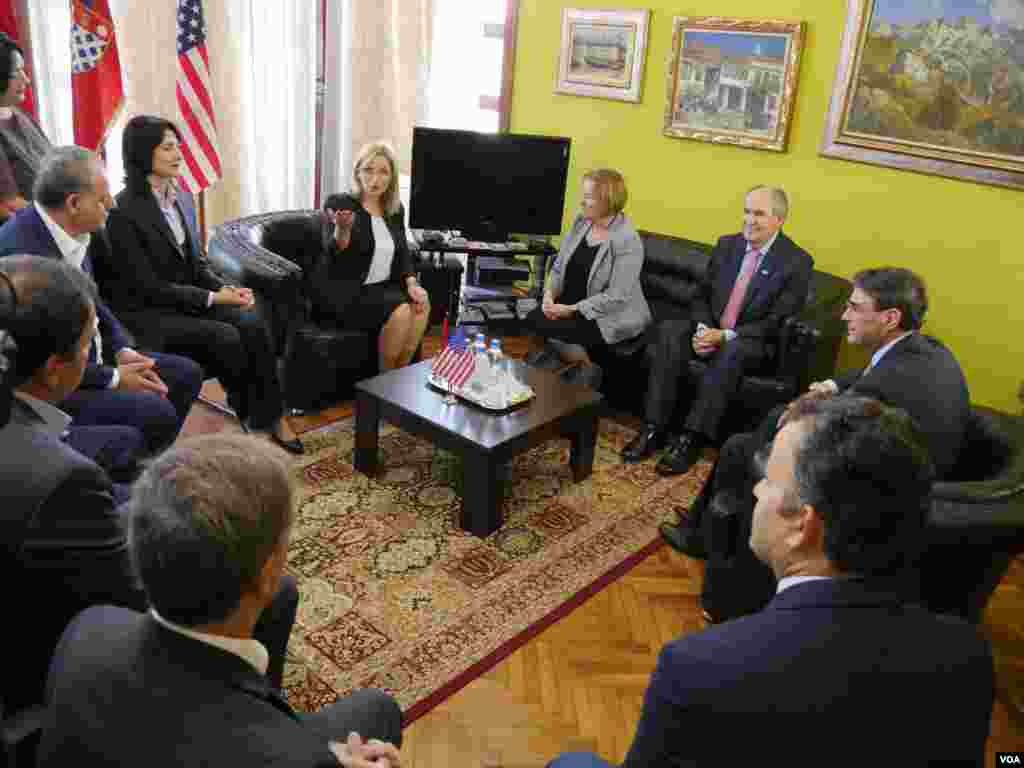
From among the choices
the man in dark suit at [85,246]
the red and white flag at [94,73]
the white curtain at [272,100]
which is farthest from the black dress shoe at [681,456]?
the red and white flag at [94,73]

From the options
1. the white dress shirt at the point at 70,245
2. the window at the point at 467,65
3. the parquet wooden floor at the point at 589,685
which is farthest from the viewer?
the window at the point at 467,65

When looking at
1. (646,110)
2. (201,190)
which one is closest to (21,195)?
(201,190)

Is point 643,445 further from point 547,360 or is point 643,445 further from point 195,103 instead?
point 195,103

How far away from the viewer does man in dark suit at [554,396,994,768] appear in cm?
116

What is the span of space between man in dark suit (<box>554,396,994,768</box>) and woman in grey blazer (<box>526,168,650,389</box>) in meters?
3.05

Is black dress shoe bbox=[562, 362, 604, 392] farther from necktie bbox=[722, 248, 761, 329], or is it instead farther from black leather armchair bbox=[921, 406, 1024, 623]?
black leather armchair bbox=[921, 406, 1024, 623]

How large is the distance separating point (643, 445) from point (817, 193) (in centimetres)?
182

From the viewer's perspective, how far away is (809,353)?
402cm

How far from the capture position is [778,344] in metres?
4.13

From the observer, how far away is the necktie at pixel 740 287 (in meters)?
4.16

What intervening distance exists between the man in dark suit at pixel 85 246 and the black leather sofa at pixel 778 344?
2451 mm

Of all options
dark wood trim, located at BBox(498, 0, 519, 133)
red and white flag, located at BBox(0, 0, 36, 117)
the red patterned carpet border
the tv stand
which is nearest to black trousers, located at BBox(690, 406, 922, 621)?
the red patterned carpet border

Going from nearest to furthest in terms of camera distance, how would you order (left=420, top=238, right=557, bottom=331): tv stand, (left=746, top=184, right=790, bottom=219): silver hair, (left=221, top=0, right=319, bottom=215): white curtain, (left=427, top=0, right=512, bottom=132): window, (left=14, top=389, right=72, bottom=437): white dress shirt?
(left=14, top=389, right=72, bottom=437): white dress shirt → (left=746, top=184, right=790, bottom=219): silver hair → (left=221, top=0, right=319, bottom=215): white curtain → (left=420, top=238, right=557, bottom=331): tv stand → (left=427, top=0, right=512, bottom=132): window

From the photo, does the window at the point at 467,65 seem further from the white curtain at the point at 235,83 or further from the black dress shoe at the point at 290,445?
the black dress shoe at the point at 290,445
